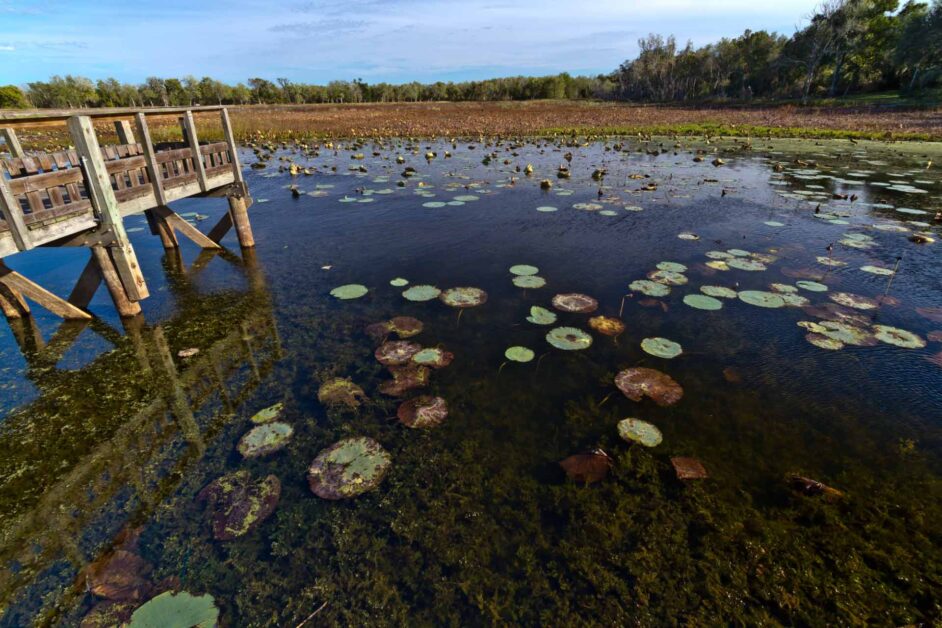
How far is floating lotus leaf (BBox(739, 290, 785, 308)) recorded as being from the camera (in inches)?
226

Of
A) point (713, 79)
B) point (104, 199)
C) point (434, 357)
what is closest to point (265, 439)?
point (434, 357)

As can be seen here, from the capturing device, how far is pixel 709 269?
7.02 metres

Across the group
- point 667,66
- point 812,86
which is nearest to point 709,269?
point 812,86

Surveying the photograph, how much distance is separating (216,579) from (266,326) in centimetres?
351

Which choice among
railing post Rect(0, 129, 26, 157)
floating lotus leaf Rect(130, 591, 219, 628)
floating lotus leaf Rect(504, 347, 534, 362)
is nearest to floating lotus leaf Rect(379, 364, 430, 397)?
floating lotus leaf Rect(504, 347, 534, 362)

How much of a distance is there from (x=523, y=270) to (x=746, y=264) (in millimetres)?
3908

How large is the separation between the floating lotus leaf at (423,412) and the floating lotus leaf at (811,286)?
591 cm

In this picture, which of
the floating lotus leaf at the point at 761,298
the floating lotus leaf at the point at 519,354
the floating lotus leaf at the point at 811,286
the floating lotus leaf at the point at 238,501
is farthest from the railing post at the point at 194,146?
the floating lotus leaf at the point at 811,286

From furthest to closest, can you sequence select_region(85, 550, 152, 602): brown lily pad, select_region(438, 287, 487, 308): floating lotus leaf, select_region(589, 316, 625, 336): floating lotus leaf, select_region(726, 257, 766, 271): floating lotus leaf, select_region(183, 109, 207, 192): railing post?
select_region(726, 257, 766, 271): floating lotus leaf → select_region(183, 109, 207, 192): railing post → select_region(438, 287, 487, 308): floating lotus leaf → select_region(589, 316, 625, 336): floating lotus leaf → select_region(85, 550, 152, 602): brown lily pad

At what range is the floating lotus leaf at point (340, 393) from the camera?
4.07m

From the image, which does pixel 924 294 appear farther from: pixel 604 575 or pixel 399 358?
pixel 399 358

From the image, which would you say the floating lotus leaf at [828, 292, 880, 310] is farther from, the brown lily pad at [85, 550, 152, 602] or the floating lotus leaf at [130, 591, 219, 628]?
the brown lily pad at [85, 550, 152, 602]

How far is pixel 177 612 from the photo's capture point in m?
2.42

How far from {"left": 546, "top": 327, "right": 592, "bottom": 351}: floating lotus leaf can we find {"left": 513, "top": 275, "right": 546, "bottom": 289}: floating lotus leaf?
1409mm
